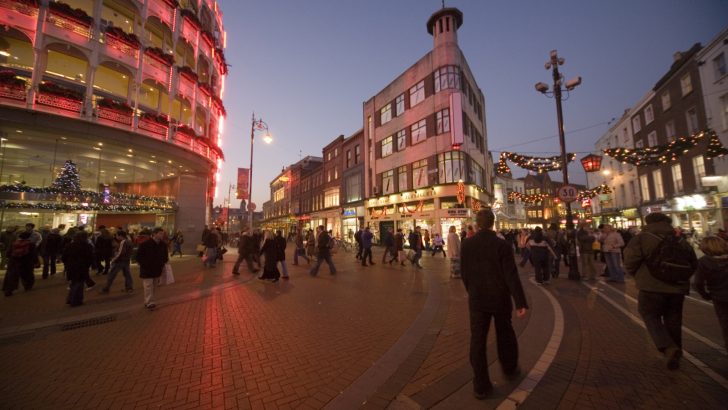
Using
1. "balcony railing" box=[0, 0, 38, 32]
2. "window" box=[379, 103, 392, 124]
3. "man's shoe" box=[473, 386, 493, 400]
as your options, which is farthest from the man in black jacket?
"window" box=[379, 103, 392, 124]

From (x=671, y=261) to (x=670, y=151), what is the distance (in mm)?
15754

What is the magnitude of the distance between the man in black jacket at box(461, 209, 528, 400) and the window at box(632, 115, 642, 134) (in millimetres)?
33846

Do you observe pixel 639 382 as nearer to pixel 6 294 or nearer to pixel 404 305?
pixel 404 305

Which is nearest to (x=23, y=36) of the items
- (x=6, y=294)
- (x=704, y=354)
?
(x=6, y=294)

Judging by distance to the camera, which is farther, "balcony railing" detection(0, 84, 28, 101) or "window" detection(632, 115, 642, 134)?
"window" detection(632, 115, 642, 134)

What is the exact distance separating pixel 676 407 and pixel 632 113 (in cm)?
3538

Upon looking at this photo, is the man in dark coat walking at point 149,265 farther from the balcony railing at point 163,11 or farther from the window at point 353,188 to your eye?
the window at point 353,188

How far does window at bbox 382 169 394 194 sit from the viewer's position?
28.0 meters

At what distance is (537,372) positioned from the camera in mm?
3439

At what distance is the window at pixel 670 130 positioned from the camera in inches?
845

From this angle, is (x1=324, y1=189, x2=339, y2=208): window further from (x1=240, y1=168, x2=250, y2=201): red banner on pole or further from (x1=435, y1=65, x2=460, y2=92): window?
(x1=435, y1=65, x2=460, y2=92): window

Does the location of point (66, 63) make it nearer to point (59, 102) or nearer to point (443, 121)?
point (59, 102)

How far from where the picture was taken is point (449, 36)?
23469 millimetres

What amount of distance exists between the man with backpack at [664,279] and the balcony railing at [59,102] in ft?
64.5
